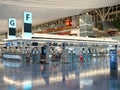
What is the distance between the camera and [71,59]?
26.3 m

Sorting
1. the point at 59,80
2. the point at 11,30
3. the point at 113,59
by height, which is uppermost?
the point at 11,30

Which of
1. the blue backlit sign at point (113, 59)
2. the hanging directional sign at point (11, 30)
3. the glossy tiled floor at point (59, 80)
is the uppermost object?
the hanging directional sign at point (11, 30)

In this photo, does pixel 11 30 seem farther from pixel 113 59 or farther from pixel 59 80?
pixel 59 80

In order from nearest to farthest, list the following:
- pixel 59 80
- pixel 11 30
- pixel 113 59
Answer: pixel 59 80 → pixel 113 59 → pixel 11 30

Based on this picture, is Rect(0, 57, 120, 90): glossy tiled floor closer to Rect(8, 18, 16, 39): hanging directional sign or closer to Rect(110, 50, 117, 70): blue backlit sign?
Rect(110, 50, 117, 70): blue backlit sign

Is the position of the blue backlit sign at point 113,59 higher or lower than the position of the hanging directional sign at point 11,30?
lower

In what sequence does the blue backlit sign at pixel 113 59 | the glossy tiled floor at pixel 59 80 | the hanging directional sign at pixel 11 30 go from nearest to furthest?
the glossy tiled floor at pixel 59 80
the blue backlit sign at pixel 113 59
the hanging directional sign at pixel 11 30

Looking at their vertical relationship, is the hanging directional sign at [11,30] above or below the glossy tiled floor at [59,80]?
above

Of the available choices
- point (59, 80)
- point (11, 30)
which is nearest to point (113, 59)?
point (59, 80)

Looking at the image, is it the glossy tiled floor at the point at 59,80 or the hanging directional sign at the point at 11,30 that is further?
the hanging directional sign at the point at 11,30

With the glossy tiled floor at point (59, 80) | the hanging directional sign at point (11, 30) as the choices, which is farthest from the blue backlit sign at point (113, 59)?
the hanging directional sign at point (11, 30)

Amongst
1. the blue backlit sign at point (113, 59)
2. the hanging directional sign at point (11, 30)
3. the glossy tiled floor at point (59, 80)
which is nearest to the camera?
the glossy tiled floor at point (59, 80)

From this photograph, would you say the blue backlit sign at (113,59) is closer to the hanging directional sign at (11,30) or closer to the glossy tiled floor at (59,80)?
the glossy tiled floor at (59,80)

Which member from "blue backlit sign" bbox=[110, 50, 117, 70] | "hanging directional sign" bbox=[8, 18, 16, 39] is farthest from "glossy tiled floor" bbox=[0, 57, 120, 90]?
"hanging directional sign" bbox=[8, 18, 16, 39]
